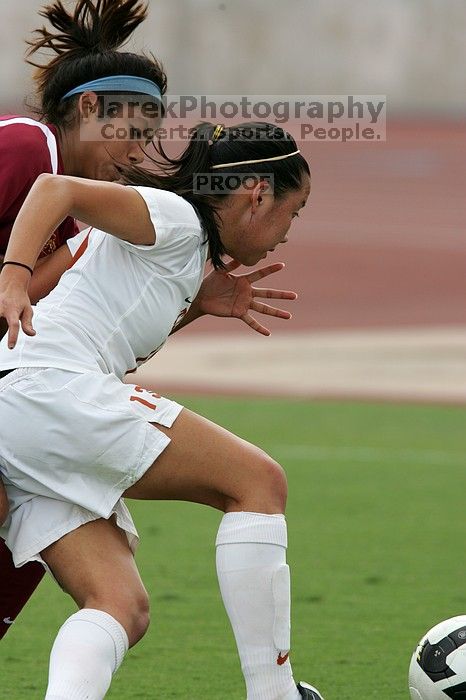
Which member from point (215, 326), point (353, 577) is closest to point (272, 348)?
point (215, 326)

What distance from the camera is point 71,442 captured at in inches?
120

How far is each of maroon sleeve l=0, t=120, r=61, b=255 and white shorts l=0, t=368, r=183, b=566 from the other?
505mm

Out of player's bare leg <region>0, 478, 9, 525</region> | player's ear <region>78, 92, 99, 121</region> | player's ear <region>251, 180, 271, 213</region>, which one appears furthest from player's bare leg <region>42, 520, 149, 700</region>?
player's ear <region>78, 92, 99, 121</region>

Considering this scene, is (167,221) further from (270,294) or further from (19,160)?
(270,294)

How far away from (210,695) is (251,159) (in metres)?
1.77

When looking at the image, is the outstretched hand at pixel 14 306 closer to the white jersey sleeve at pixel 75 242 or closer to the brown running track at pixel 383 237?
the white jersey sleeve at pixel 75 242

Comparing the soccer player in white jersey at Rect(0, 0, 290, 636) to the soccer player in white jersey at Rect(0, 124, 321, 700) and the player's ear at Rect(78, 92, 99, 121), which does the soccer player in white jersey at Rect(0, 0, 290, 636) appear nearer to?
the player's ear at Rect(78, 92, 99, 121)

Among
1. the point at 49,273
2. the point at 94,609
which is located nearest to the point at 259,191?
the point at 49,273

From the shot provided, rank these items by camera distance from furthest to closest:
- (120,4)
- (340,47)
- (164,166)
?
(340,47), (120,4), (164,166)

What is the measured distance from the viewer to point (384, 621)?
5152 millimetres

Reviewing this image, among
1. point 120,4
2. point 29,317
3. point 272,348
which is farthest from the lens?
point 272,348

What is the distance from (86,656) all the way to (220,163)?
1251 millimetres

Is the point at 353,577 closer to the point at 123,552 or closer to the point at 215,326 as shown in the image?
the point at 123,552

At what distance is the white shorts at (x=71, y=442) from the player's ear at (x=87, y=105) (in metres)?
0.94
